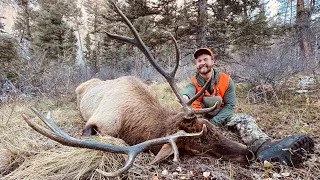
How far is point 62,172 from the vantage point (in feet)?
7.75

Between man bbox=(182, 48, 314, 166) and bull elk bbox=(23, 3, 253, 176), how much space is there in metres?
0.26

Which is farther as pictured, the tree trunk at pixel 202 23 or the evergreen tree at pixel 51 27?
the evergreen tree at pixel 51 27

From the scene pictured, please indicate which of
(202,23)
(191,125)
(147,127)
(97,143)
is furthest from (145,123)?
(202,23)

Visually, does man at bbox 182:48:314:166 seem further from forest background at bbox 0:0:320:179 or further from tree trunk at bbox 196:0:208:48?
tree trunk at bbox 196:0:208:48

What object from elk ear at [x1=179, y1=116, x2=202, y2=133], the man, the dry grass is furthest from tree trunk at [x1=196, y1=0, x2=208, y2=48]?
elk ear at [x1=179, y1=116, x2=202, y2=133]

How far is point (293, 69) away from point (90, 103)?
4787mm

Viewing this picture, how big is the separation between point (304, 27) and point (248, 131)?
8.85 metres

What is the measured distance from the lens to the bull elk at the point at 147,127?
7.41 ft

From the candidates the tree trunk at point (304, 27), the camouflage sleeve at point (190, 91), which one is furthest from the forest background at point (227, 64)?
the camouflage sleeve at point (190, 91)

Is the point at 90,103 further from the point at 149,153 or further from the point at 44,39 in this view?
the point at 44,39

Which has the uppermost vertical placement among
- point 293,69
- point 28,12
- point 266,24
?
point 28,12

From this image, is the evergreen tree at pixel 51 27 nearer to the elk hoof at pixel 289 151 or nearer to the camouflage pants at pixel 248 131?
the camouflage pants at pixel 248 131

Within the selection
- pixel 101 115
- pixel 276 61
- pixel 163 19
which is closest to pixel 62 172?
pixel 101 115

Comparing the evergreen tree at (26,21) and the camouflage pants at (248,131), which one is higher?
the evergreen tree at (26,21)
